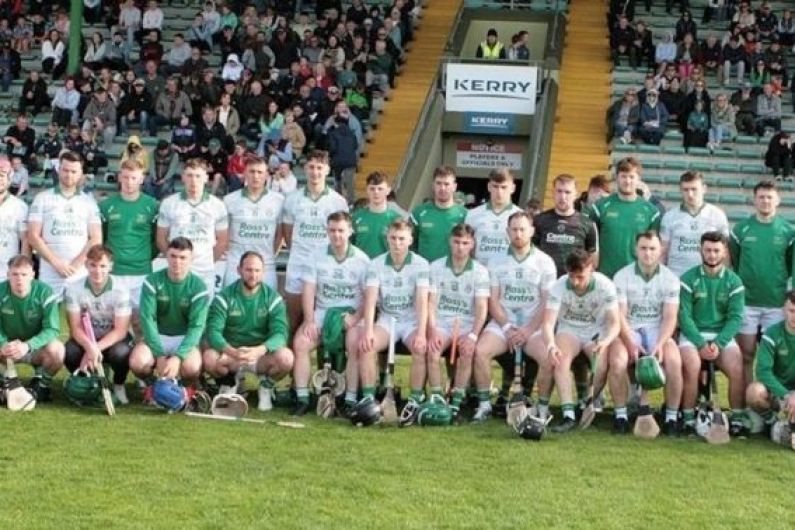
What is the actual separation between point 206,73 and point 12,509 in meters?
16.7

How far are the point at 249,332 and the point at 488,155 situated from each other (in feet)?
49.2

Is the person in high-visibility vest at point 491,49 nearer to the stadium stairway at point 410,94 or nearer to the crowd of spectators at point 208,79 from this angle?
the stadium stairway at point 410,94

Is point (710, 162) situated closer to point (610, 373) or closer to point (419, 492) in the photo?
point (610, 373)

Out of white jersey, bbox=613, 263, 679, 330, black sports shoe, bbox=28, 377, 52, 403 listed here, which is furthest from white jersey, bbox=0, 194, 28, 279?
white jersey, bbox=613, 263, 679, 330

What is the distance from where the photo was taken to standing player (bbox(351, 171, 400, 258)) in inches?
455

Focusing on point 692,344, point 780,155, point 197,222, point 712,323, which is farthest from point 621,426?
point 780,155

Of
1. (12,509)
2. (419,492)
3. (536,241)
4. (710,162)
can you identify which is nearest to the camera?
(12,509)

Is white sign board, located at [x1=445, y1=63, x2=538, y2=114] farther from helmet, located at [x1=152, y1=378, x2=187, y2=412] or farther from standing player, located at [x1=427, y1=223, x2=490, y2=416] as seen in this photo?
helmet, located at [x1=152, y1=378, x2=187, y2=412]

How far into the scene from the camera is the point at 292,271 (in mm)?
11797

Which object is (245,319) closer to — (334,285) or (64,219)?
(334,285)

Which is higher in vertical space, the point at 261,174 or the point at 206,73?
the point at 206,73

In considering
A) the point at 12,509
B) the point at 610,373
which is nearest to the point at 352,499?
the point at 12,509

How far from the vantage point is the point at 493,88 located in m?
24.5

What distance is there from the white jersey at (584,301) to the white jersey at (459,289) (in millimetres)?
553
